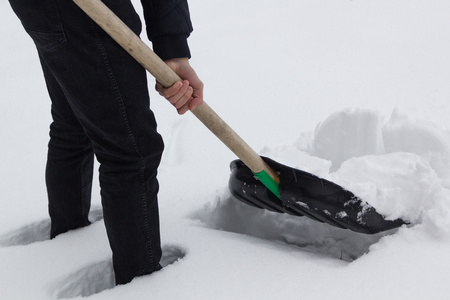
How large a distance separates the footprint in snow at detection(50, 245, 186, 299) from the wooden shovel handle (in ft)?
1.08

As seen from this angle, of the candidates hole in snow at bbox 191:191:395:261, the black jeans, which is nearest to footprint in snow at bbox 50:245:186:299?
the black jeans

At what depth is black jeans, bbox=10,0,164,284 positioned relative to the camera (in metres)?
0.93

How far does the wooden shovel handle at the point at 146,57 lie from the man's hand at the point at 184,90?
22 millimetres

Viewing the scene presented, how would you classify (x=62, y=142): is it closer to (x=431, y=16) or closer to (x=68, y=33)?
(x=68, y=33)

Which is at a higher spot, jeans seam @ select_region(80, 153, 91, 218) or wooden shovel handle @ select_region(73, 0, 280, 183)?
wooden shovel handle @ select_region(73, 0, 280, 183)

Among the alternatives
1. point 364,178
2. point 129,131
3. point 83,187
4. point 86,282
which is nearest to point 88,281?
point 86,282

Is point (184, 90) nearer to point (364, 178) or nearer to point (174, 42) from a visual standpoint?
point (174, 42)

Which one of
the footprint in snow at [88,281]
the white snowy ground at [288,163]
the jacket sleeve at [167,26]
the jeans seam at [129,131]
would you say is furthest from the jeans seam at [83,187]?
the jacket sleeve at [167,26]

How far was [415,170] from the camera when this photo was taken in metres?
1.21

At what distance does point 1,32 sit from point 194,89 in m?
2.59

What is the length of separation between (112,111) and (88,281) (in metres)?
0.49

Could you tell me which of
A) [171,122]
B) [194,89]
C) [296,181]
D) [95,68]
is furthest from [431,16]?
[95,68]

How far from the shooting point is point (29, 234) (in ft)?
4.64

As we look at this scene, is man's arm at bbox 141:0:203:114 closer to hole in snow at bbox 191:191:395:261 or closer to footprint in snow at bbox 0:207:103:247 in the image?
hole in snow at bbox 191:191:395:261
